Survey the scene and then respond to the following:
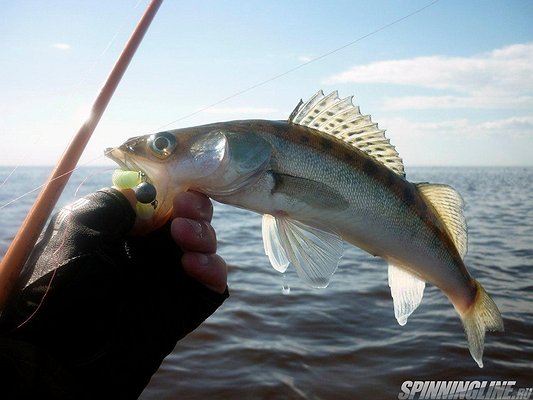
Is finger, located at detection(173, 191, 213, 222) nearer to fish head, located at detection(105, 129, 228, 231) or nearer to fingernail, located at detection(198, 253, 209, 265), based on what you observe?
fish head, located at detection(105, 129, 228, 231)

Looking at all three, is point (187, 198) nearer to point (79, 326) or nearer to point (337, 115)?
point (79, 326)

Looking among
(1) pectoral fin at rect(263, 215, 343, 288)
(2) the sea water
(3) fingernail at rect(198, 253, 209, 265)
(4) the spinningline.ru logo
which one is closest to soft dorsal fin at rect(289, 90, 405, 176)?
(1) pectoral fin at rect(263, 215, 343, 288)

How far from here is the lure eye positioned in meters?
2.30

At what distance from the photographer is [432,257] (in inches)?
106

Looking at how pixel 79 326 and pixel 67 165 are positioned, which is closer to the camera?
pixel 79 326

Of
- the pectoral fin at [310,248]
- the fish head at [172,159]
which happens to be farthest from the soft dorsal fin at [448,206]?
the fish head at [172,159]

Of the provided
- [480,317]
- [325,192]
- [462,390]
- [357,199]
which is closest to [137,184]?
[325,192]

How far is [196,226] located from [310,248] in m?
0.61

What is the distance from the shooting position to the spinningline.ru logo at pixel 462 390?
484 cm

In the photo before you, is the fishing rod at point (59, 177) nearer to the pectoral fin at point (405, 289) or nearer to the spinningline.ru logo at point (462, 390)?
the pectoral fin at point (405, 289)

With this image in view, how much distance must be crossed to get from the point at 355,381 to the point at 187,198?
11.3ft

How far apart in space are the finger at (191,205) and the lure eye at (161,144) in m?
0.21

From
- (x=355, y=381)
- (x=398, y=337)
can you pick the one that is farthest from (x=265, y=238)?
(x=398, y=337)

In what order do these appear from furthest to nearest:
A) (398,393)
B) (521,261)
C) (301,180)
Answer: (521,261)
(398,393)
(301,180)
